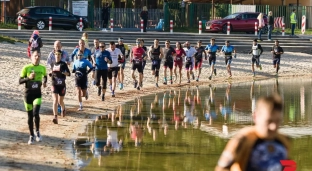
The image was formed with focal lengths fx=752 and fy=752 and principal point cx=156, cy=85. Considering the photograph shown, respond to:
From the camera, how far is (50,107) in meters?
21.0

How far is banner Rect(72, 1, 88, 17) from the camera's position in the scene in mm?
45344

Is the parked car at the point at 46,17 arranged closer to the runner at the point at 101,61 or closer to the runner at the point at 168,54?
the runner at the point at 168,54

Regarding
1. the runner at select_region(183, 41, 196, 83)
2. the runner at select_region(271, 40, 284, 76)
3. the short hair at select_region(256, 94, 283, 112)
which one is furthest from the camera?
the runner at select_region(271, 40, 284, 76)

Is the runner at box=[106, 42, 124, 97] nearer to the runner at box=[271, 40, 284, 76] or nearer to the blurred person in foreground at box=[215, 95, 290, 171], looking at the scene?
the runner at box=[271, 40, 284, 76]

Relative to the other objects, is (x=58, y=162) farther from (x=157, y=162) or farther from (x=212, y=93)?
(x=212, y=93)

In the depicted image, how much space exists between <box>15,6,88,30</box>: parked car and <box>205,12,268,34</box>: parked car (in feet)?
26.8

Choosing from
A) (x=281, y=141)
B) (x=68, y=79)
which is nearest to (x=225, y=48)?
(x=68, y=79)

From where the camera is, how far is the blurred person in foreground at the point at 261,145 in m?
5.82

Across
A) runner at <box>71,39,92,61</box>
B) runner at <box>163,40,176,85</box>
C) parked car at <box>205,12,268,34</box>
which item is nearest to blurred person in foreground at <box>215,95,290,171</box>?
runner at <box>71,39,92,61</box>

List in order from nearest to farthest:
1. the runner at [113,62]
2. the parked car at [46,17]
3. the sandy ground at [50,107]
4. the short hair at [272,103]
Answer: the short hair at [272,103] < the sandy ground at [50,107] < the runner at [113,62] < the parked car at [46,17]

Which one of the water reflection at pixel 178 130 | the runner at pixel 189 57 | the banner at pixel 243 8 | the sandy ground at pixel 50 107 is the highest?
the banner at pixel 243 8

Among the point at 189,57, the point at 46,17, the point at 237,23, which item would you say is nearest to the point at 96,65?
the point at 189,57

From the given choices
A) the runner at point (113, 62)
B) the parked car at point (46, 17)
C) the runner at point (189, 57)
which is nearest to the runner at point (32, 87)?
the runner at point (113, 62)

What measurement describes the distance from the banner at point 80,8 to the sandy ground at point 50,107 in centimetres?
952
